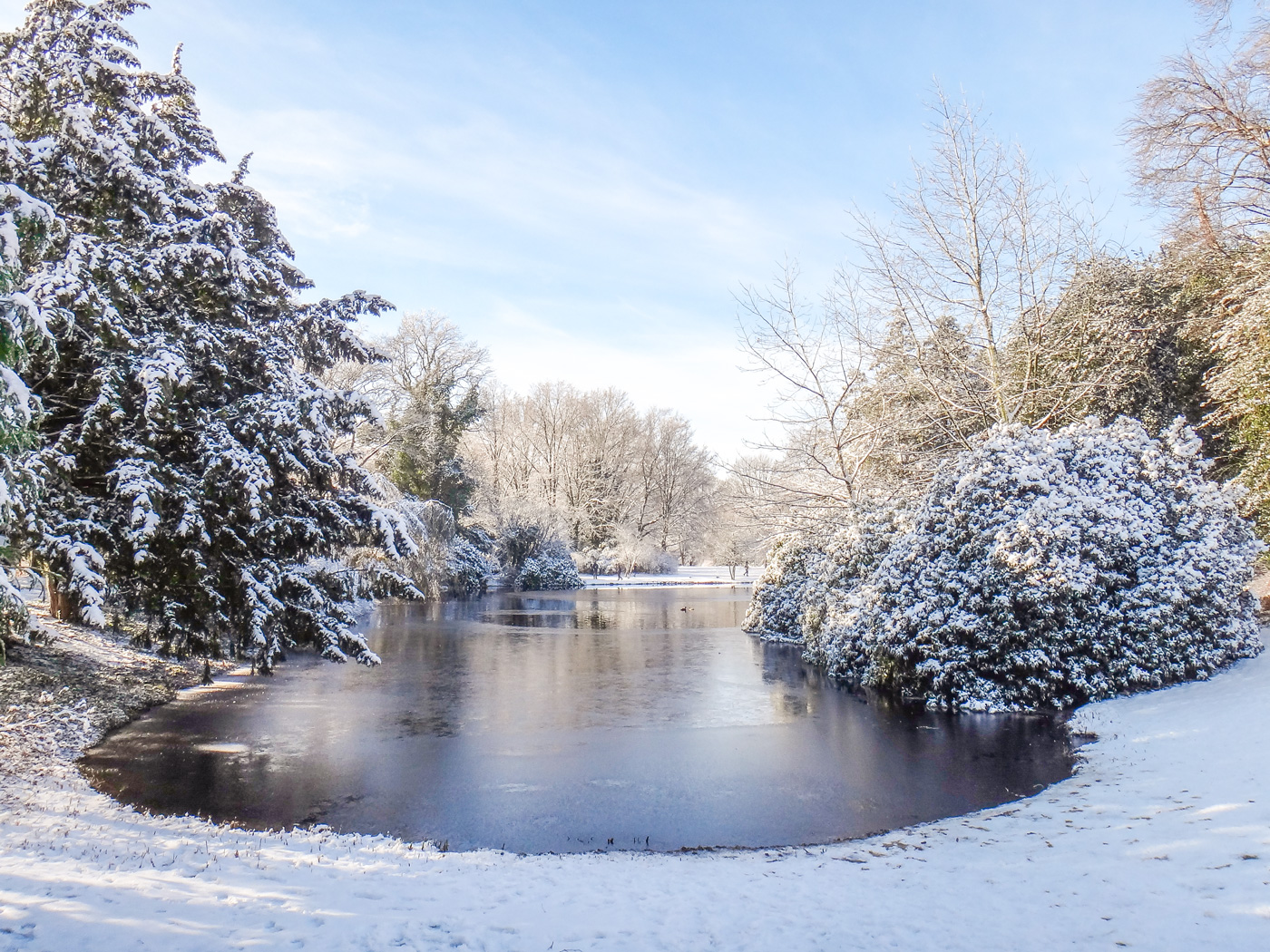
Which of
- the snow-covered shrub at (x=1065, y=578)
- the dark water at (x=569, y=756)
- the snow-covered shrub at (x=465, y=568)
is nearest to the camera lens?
the dark water at (x=569, y=756)

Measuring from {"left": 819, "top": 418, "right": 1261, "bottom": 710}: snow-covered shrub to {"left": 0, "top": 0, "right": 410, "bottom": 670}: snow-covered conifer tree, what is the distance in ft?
28.2

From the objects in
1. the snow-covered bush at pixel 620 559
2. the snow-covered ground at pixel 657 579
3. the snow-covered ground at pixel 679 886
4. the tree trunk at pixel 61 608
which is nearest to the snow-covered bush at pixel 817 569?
the snow-covered ground at pixel 679 886

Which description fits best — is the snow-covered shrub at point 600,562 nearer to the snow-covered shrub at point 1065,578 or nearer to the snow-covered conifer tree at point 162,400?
the snow-covered shrub at point 1065,578

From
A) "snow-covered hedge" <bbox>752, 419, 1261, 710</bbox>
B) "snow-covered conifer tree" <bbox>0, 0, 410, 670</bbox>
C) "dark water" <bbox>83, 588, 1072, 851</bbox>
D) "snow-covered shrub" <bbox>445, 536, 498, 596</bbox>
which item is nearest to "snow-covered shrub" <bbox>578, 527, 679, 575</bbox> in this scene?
"snow-covered shrub" <bbox>445, 536, 498, 596</bbox>

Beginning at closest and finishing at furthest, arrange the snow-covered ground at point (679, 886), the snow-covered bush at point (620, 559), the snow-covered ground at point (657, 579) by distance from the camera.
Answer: the snow-covered ground at point (679, 886) < the snow-covered ground at point (657, 579) < the snow-covered bush at point (620, 559)

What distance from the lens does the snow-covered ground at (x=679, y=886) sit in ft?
13.7

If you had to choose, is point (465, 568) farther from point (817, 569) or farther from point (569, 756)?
point (569, 756)

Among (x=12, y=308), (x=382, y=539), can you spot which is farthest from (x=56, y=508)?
(x=12, y=308)

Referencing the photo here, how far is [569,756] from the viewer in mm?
9523

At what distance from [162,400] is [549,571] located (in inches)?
1432

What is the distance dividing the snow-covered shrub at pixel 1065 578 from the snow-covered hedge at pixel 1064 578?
2 cm

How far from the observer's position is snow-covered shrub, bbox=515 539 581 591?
43.8 meters

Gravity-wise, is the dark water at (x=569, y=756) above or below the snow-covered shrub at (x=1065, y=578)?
below

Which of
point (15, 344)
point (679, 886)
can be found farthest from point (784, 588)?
point (15, 344)
